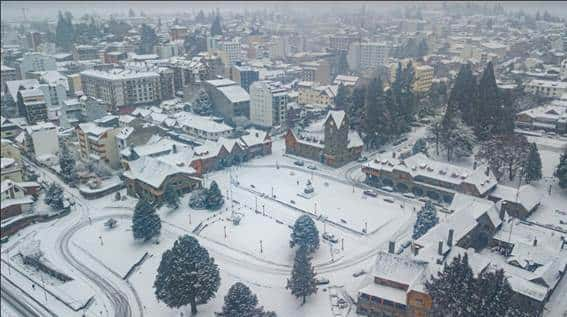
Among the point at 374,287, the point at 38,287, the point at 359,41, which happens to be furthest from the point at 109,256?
the point at 359,41

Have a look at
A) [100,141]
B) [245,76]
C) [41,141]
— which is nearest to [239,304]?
[100,141]

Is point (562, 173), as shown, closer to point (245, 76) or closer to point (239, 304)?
point (239, 304)

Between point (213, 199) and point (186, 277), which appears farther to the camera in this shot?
point (213, 199)

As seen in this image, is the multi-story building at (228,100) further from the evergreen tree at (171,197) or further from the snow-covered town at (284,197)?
the evergreen tree at (171,197)

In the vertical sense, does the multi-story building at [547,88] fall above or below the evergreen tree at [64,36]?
below

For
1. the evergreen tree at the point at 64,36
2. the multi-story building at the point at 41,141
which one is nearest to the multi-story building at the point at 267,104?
the multi-story building at the point at 41,141
